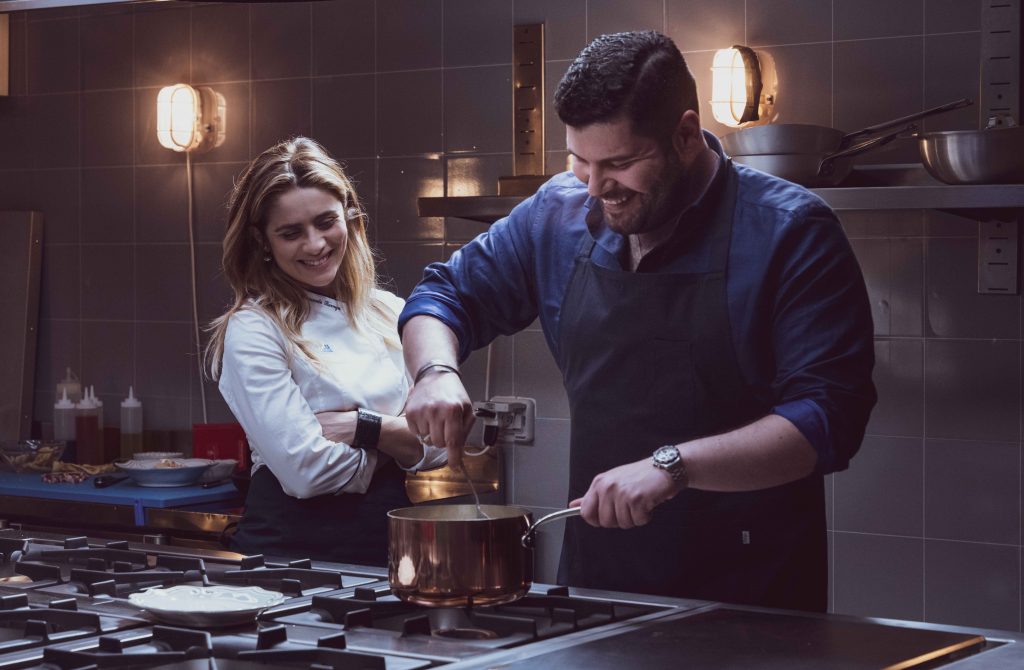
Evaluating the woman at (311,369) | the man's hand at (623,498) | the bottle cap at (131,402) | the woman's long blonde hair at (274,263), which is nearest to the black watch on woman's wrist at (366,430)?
the woman at (311,369)

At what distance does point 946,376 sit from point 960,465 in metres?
0.20

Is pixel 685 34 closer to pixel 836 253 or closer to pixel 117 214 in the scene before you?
pixel 836 253

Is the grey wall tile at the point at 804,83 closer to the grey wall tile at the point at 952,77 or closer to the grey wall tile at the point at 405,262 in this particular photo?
the grey wall tile at the point at 952,77

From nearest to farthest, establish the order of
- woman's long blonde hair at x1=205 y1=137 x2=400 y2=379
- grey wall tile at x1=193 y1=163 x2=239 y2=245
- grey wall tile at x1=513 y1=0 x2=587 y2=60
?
1. woman's long blonde hair at x1=205 y1=137 x2=400 y2=379
2. grey wall tile at x1=513 y1=0 x2=587 y2=60
3. grey wall tile at x1=193 y1=163 x2=239 y2=245

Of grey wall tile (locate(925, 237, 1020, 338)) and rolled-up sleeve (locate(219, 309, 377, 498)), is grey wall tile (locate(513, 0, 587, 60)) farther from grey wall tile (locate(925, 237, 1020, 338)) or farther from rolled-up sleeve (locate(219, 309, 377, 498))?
rolled-up sleeve (locate(219, 309, 377, 498))

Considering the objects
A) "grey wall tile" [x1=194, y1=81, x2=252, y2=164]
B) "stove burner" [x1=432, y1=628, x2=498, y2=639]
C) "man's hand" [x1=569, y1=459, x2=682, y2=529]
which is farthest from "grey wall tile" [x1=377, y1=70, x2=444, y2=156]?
"stove burner" [x1=432, y1=628, x2=498, y2=639]

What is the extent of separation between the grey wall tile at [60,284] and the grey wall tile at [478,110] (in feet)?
4.65

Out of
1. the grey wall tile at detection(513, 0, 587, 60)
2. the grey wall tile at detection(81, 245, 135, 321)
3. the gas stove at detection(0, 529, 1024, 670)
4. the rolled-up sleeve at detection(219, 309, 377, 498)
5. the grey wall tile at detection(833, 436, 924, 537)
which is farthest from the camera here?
the grey wall tile at detection(81, 245, 135, 321)

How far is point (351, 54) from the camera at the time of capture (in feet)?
12.4

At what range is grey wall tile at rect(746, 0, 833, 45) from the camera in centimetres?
317

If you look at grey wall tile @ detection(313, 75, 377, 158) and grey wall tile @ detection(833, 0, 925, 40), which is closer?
grey wall tile @ detection(833, 0, 925, 40)

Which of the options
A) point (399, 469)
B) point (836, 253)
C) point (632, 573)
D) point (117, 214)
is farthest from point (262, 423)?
point (117, 214)

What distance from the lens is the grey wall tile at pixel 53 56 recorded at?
4254mm

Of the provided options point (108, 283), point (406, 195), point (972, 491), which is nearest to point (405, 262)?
point (406, 195)
